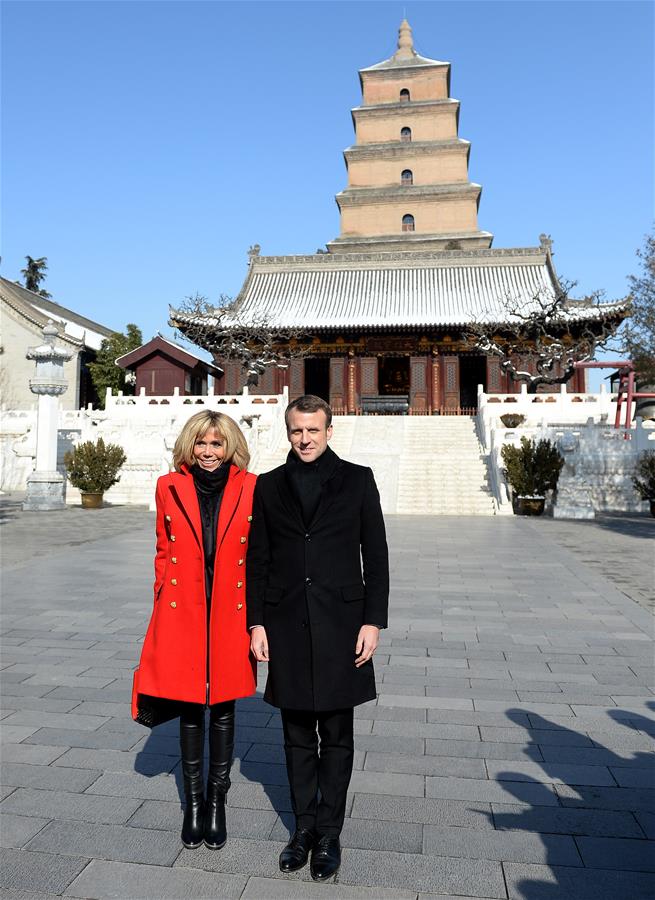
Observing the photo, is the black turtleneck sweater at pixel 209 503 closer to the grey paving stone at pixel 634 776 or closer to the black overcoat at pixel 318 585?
the black overcoat at pixel 318 585

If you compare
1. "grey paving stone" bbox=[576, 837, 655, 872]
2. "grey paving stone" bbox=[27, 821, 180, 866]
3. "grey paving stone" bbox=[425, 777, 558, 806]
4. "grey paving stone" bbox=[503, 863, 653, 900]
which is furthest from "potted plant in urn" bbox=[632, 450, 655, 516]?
"grey paving stone" bbox=[27, 821, 180, 866]

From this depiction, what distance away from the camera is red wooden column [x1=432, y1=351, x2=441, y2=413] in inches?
1028

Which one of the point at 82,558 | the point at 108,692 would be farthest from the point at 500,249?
the point at 108,692

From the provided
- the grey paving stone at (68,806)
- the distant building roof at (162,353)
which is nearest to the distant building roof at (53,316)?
the distant building roof at (162,353)

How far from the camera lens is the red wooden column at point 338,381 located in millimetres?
26625

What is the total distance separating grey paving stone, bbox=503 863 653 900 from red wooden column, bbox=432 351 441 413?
2419 cm

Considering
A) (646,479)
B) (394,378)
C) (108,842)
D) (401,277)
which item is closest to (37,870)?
(108,842)

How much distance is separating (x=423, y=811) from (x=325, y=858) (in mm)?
533

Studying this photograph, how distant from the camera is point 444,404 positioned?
26156 mm

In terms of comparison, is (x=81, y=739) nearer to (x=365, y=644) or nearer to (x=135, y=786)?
(x=135, y=786)

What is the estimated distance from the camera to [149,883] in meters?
2.14

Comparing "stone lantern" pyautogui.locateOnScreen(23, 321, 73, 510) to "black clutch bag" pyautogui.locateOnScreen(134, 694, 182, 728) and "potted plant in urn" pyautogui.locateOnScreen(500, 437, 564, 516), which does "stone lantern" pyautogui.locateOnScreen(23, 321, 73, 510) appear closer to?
"potted plant in urn" pyautogui.locateOnScreen(500, 437, 564, 516)

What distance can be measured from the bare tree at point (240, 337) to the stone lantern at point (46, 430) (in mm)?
10671

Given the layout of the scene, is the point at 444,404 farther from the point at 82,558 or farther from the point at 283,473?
the point at 283,473
